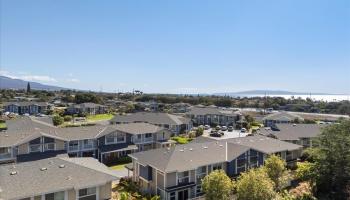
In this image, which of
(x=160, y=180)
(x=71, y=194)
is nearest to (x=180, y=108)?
(x=160, y=180)

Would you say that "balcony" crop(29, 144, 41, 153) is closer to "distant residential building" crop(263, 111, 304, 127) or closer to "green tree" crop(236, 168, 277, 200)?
"green tree" crop(236, 168, 277, 200)

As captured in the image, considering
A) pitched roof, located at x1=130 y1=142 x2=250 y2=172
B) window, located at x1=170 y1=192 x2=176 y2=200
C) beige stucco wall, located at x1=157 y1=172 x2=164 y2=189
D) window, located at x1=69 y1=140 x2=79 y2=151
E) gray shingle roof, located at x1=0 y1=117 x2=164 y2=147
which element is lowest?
window, located at x1=170 y1=192 x2=176 y2=200

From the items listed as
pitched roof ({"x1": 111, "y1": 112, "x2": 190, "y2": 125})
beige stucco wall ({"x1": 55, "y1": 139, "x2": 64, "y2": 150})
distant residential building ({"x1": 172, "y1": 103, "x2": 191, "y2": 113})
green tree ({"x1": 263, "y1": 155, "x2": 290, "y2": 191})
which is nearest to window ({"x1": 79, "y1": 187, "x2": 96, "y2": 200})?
green tree ({"x1": 263, "y1": 155, "x2": 290, "y2": 191})

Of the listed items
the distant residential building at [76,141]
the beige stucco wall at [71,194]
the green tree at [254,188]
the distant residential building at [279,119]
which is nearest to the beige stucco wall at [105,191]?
the beige stucco wall at [71,194]

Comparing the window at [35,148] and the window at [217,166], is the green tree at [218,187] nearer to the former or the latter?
the window at [217,166]

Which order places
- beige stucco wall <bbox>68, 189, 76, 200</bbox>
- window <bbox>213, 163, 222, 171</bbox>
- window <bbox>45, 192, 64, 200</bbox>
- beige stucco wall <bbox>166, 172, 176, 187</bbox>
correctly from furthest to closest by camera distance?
1. window <bbox>213, 163, 222, 171</bbox>
2. beige stucco wall <bbox>166, 172, 176, 187</bbox>
3. beige stucco wall <bbox>68, 189, 76, 200</bbox>
4. window <bbox>45, 192, 64, 200</bbox>

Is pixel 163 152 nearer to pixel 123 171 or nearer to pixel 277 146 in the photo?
pixel 123 171

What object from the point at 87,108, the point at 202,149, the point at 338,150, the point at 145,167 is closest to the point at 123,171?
the point at 145,167
